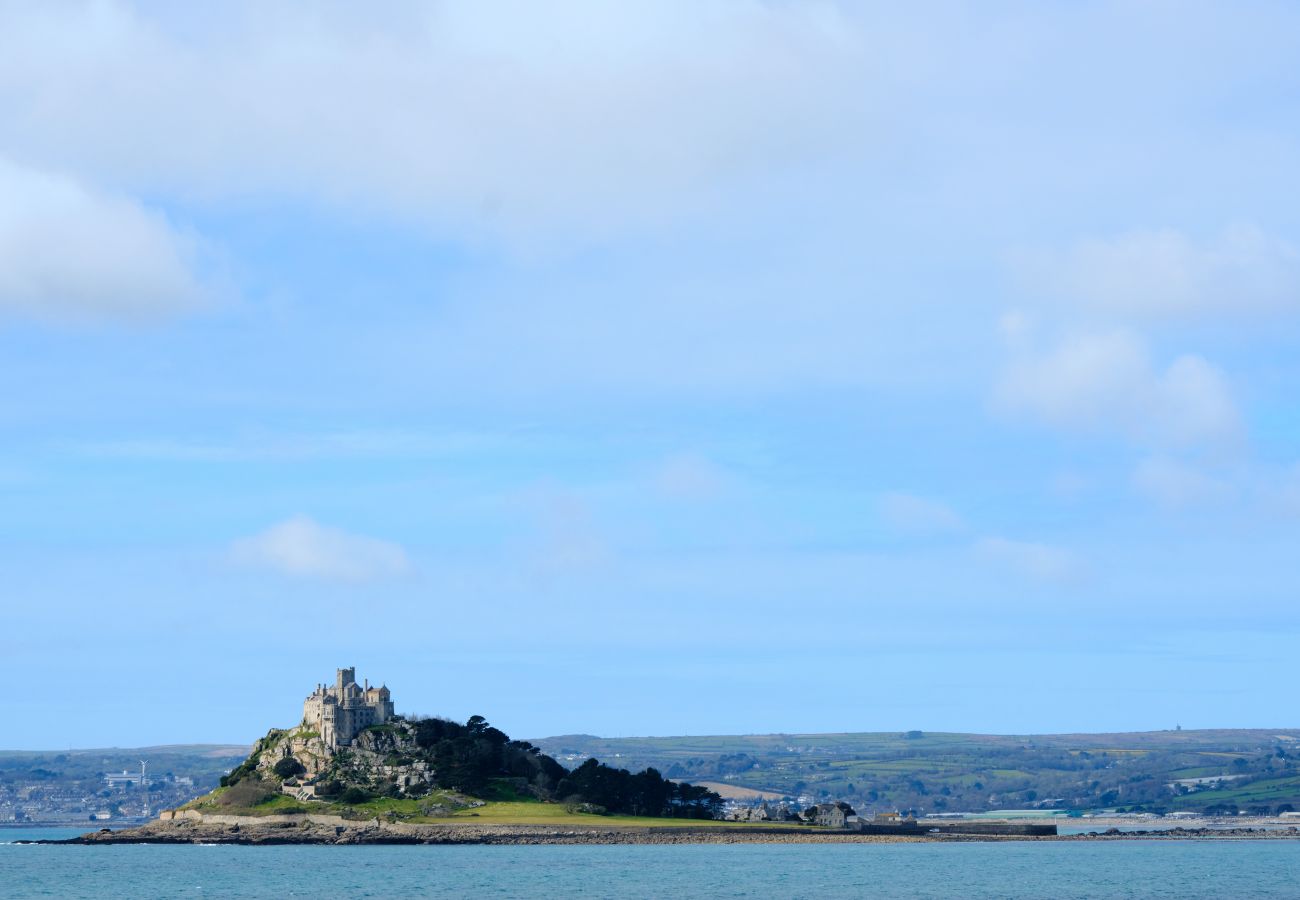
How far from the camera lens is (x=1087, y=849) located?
539ft

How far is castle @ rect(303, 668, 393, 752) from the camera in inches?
6895

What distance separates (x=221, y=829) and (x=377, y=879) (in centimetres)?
6087

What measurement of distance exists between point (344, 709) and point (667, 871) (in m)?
63.1

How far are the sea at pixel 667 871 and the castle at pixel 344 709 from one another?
1577 centimetres

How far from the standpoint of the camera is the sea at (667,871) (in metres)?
105

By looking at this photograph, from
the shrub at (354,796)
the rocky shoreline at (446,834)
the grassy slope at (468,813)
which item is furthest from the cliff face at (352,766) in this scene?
the rocky shoreline at (446,834)

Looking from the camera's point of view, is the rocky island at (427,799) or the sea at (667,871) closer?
the sea at (667,871)

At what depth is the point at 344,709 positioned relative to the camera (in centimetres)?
17662

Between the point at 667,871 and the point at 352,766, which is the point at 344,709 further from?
the point at 667,871

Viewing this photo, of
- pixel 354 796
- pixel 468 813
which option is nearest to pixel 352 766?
pixel 354 796

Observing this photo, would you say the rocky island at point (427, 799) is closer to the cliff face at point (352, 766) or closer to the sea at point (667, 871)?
the cliff face at point (352, 766)

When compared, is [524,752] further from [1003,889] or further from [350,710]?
[1003,889]

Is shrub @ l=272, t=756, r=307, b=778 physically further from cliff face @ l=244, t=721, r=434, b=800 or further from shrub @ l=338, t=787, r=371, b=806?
shrub @ l=338, t=787, r=371, b=806

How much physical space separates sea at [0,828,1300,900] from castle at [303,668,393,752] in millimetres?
15768
